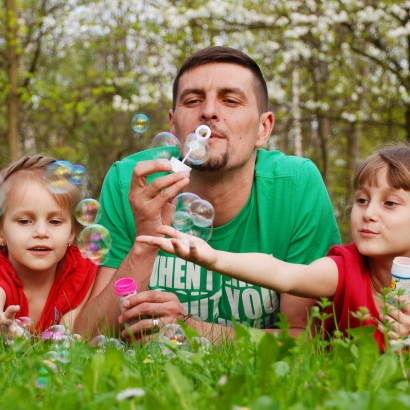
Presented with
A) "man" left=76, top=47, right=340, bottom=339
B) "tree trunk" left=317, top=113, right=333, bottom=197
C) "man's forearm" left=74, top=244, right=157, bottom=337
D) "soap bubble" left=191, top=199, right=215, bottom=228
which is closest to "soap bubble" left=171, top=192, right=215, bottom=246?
"soap bubble" left=191, top=199, right=215, bottom=228

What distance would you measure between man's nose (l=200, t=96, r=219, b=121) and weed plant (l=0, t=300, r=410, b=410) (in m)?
1.27

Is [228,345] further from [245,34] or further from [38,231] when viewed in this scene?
[245,34]

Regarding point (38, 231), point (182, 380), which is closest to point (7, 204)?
point (38, 231)

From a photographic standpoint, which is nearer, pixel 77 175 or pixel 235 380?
pixel 235 380

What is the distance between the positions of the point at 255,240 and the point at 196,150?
1.90 ft

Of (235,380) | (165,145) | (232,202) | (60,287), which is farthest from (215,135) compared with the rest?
(235,380)

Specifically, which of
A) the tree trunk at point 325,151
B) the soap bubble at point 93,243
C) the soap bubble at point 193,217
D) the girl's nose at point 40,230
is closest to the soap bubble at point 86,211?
the soap bubble at point 93,243

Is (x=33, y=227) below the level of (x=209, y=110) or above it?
below

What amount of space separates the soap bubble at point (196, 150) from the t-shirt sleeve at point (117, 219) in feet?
1.64

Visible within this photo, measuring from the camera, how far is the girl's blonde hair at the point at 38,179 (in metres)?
2.70

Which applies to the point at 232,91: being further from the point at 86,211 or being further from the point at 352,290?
the point at 352,290

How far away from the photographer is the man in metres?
2.83

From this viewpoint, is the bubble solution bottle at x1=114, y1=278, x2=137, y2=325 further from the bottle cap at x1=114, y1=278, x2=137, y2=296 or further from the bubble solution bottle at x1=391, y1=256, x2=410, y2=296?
the bubble solution bottle at x1=391, y1=256, x2=410, y2=296

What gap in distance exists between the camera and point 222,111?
2.81m
